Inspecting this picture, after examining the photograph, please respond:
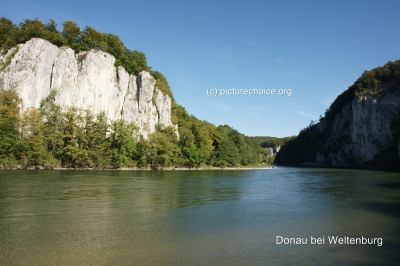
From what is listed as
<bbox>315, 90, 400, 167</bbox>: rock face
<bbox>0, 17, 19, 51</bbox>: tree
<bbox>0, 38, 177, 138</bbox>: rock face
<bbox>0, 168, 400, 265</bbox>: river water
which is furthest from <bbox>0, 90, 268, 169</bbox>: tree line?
<bbox>315, 90, 400, 167</bbox>: rock face

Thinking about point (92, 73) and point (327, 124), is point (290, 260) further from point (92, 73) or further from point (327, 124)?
point (327, 124)

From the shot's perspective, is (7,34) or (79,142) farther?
(7,34)

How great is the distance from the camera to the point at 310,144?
147m

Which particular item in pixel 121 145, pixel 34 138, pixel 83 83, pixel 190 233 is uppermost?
pixel 83 83

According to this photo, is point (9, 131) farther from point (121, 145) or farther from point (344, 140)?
point (344, 140)

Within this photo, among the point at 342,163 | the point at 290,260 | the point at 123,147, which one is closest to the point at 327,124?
the point at 342,163

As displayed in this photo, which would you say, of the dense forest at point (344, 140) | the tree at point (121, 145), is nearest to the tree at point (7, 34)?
the tree at point (121, 145)

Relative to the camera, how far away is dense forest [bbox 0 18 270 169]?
4891 cm

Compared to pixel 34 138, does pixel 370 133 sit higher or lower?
higher

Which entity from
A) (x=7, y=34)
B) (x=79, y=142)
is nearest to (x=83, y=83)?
(x=79, y=142)

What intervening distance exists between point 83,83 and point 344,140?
331ft

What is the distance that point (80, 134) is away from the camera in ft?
185

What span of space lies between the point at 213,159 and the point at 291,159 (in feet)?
291

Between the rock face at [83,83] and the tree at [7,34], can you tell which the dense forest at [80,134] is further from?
the rock face at [83,83]
